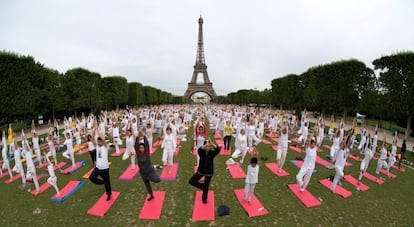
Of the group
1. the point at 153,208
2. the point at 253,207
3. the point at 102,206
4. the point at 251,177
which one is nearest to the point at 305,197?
the point at 253,207

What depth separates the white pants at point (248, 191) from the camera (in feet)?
18.5

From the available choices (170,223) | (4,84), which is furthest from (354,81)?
(4,84)

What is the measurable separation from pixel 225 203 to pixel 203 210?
0.82 meters

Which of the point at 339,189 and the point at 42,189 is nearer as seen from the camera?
the point at 42,189

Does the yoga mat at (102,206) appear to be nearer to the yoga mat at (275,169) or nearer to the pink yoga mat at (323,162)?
the yoga mat at (275,169)

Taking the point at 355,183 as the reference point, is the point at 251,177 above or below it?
above

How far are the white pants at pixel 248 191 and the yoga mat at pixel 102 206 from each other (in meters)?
4.27

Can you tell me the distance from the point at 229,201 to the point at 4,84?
20388mm

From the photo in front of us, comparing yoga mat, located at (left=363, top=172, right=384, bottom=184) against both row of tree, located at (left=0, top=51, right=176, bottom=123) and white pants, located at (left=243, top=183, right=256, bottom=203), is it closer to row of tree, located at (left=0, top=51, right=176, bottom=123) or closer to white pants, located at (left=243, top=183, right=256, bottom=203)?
white pants, located at (left=243, top=183, right=256, bottom=203)

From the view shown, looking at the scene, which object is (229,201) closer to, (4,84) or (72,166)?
(72,166)

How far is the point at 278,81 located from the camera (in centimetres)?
4325

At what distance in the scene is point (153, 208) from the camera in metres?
5.55

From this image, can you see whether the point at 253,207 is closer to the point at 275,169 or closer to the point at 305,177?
the point at 305,177

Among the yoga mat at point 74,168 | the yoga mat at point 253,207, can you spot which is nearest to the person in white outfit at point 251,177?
the yoga mat at point 253,207
